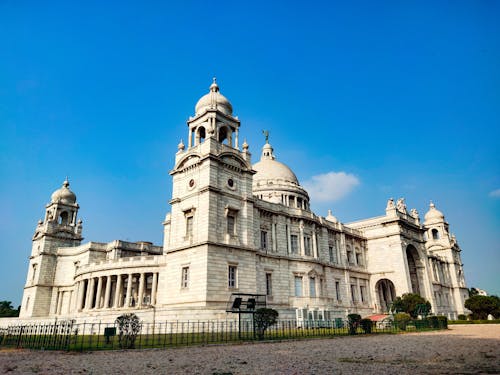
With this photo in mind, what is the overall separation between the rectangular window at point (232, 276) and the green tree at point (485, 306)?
32.5m

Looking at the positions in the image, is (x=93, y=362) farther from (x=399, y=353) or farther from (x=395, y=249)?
(x=395, y=249)

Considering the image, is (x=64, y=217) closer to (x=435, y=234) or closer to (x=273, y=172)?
(x=273, y=172)

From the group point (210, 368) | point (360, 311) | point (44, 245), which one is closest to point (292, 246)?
point (360, 311)

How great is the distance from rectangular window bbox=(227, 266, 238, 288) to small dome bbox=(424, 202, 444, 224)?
60.9 meters

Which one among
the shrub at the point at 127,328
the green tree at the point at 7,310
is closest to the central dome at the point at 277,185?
the shrub at the point at 127,328

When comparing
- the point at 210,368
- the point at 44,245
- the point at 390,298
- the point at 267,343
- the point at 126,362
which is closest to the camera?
the point at 210,368

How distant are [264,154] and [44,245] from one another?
131 ft

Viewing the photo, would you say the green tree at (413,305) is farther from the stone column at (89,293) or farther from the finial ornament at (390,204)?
the stone column at (89,293)

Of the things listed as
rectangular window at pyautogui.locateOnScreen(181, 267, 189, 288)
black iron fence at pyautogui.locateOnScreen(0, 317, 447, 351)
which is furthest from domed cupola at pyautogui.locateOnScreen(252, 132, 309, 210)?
black iron fence at pyautogui.locateOnScreen(0, 317, 447, 351)

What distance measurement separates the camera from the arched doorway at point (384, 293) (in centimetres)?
5274

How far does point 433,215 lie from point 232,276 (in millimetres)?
61981

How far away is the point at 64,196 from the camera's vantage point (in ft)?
208

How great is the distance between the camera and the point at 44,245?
58.1m

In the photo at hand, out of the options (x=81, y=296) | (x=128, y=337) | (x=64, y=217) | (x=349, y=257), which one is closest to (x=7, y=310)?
(x=64, y=217)
